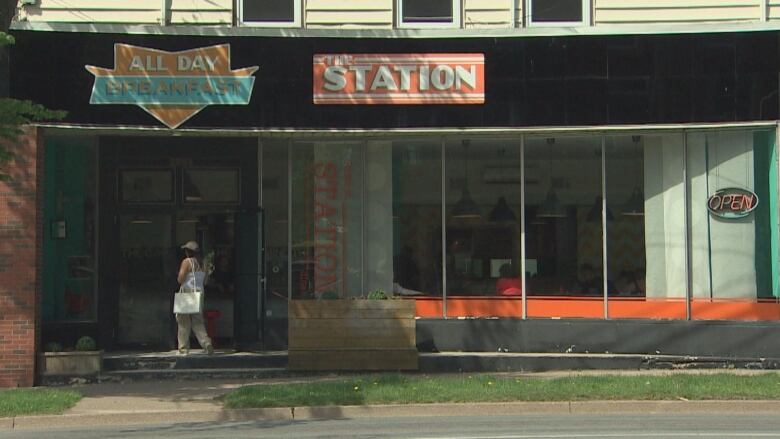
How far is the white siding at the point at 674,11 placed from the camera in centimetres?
1388

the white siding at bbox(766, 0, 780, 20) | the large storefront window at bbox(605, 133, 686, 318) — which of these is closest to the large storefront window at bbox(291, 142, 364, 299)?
the large storefront window at bbox(605, 133, 686, 318)

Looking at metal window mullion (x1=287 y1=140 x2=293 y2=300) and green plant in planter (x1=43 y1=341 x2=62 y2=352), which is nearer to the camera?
green plant in planter (x1=43 y1=341 x2=62 y2=352)

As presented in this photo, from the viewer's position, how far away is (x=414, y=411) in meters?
10.6

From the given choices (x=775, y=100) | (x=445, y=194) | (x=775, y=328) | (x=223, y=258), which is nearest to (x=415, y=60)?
(x=445, y=194)

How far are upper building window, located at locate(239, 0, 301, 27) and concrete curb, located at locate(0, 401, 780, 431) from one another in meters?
6.33

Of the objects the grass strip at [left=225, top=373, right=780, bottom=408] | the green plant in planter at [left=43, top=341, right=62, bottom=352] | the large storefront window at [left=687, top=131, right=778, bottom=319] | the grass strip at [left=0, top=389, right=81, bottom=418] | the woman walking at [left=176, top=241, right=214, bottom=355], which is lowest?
the grass strip at [left=0, top=389, right=81, bottom=418]

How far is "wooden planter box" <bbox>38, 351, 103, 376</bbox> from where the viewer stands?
1326cm

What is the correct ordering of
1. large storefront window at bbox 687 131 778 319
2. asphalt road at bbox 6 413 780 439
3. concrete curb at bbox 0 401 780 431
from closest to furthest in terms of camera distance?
asphalt road at bbox 6 413 780 439, concrete curb at bbox 0 401 780 431, large storefront window at bbox 687 131 778 319

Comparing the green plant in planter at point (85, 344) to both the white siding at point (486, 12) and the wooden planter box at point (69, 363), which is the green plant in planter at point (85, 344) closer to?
the wooden planter box at point (69, 363)

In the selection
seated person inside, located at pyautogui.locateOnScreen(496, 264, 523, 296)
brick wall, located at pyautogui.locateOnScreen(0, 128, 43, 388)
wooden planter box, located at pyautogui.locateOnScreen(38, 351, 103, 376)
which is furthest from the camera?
seated person inside, located at pyautogui.locateOnScreen(496, 264, 523, 296)

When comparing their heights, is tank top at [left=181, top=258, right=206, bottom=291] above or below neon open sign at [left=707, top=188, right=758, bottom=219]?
below

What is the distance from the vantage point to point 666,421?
32.9 feet

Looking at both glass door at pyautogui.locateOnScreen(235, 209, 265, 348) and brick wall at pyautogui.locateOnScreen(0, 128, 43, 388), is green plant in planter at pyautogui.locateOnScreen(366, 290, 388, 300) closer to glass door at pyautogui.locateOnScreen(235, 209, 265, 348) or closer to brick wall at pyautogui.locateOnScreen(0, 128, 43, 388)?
glass door at pyautogui.locateOnScreen(235, 209, 265, 348)

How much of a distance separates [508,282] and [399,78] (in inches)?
141
